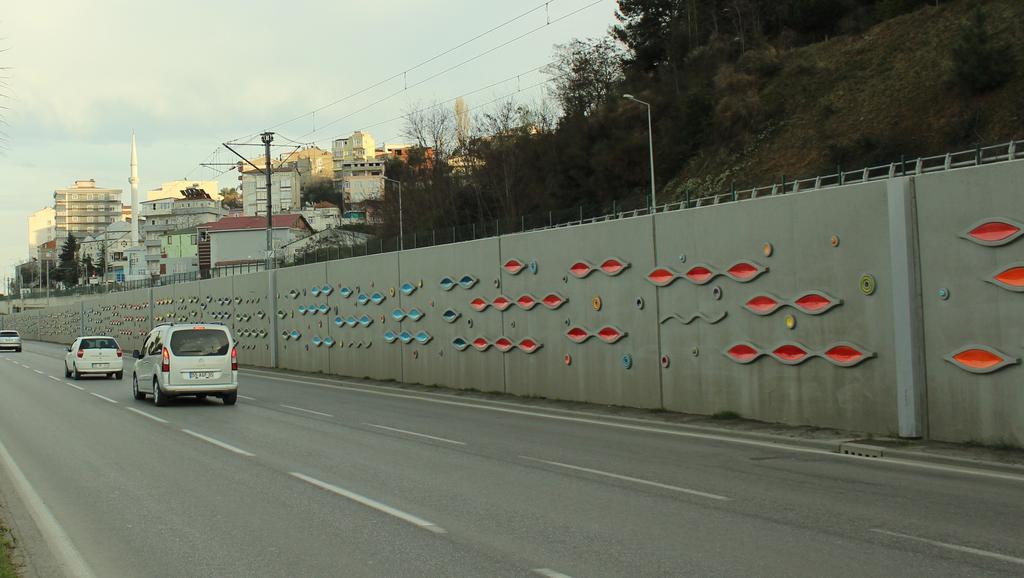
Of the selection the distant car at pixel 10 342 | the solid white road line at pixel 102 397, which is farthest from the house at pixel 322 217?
the solid white road line at pixel 102 397

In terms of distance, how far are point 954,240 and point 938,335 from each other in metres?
1.30

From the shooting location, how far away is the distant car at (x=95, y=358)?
33906 millimetres

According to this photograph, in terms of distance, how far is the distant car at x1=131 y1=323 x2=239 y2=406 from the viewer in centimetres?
2192

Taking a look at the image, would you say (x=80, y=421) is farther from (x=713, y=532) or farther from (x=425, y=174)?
(x=425, y=174)

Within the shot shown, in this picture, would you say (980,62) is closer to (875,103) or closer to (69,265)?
(875,103)

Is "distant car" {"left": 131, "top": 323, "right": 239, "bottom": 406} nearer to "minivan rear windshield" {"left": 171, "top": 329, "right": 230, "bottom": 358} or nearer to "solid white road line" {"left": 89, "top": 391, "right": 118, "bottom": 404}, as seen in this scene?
"minivan rear windshield" {"left": 171, "top": 329, "right": 230, "bottom": 358}

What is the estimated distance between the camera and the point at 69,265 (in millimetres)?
180125

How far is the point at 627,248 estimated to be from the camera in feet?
64.2

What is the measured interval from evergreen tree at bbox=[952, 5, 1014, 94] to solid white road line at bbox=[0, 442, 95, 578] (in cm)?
5344

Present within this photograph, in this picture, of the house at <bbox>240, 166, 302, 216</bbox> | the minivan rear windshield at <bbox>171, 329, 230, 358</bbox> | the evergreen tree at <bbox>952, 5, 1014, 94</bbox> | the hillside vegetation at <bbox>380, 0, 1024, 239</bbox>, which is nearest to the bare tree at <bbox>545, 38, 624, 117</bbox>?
the hillside vegetation at <bbox>380, 0, 1024, 239</bbox>

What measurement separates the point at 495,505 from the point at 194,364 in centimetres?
1460

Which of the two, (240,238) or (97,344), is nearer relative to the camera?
(97,344)

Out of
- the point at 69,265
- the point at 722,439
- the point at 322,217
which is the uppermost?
the point at 322,217

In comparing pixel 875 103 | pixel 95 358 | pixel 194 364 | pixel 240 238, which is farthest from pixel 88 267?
pixel 194 364
